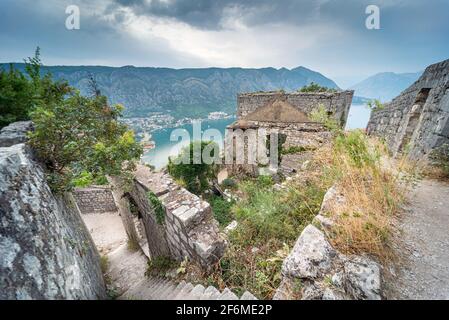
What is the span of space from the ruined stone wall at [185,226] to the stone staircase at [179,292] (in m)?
0.48

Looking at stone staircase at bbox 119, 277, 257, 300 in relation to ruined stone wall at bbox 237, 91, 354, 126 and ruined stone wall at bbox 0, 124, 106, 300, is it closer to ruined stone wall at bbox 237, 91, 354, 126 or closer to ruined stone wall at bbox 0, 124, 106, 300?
ruined stone wall at bbox 0, 124, 106, 300

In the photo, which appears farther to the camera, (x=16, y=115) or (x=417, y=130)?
(x=417, y=130)

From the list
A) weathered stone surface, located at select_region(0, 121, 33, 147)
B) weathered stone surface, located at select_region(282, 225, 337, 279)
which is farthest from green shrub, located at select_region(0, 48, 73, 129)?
weathered stone surface, located at select_region(282, 225, 337, 279)

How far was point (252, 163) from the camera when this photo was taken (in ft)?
33.2

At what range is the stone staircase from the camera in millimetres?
2020

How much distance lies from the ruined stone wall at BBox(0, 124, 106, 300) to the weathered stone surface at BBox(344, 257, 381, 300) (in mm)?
2486

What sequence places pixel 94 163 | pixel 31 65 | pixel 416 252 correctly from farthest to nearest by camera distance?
1. pixel 31 65
2. pixel 94 163
3. pixel 416 252

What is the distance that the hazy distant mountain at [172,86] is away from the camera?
241 feet

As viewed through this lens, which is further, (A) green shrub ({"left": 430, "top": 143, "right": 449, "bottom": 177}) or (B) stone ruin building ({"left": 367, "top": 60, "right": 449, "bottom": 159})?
(B) stone ruin building ({"left": 367, "top": 60, "right": 449, "bottom": 159})

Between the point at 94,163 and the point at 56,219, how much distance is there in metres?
1.10

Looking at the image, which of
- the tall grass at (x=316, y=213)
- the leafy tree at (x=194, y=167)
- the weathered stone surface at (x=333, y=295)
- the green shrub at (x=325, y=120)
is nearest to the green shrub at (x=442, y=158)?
the tall grass at (x=316, y=213)

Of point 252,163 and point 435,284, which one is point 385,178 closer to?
point 435,284

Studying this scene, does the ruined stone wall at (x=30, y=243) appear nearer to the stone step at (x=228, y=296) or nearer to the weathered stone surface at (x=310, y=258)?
the stone step at (x=228, y=296)
